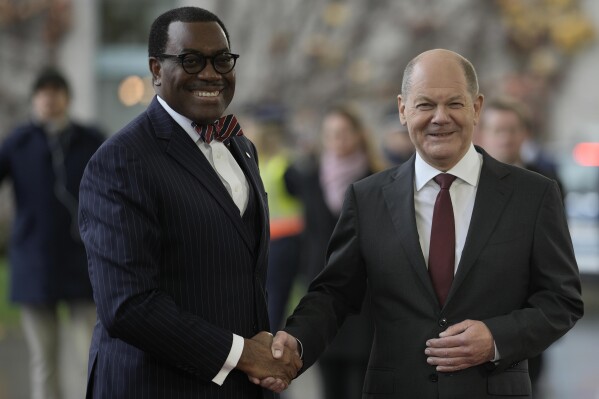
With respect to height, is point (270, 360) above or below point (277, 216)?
below

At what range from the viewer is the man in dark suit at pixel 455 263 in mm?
3479

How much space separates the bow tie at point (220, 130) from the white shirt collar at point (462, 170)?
0.62 metres

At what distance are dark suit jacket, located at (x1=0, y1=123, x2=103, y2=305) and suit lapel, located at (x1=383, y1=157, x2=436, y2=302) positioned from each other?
11.8 ft

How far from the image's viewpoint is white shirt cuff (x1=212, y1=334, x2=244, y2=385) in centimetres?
336

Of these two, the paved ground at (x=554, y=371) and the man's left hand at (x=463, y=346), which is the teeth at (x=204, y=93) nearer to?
the man's left hand at (x=463, y=346)

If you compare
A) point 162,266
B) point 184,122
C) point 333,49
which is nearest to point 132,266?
point 162,266

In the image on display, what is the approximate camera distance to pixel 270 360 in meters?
3.50

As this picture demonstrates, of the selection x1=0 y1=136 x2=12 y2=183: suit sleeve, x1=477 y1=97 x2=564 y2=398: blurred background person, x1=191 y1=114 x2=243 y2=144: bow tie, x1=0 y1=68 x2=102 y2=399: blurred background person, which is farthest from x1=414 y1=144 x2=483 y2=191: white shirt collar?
x1=0 y1=136 x2=12 y2=183: suit sleeve

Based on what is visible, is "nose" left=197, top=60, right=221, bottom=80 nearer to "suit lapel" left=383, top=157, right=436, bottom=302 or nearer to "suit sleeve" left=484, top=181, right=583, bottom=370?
"suit lapel" left=383, top=157, right=436, bottom=302

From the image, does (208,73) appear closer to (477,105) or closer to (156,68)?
(156,68)

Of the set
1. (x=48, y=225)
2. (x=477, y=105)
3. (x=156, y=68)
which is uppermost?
(x=156, y=68)

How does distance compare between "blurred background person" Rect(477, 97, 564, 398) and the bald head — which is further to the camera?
"blurred background person" Rect(477, 97, 564, 398)

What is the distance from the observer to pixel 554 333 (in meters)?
3.51

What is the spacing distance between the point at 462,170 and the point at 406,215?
0.24 meters
